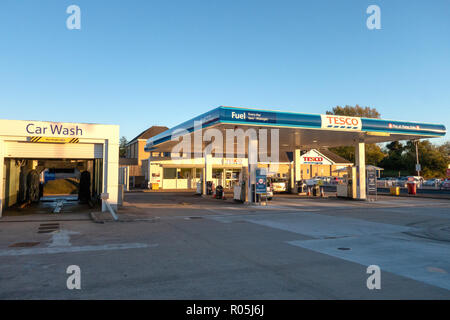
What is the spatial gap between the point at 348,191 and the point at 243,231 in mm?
15374

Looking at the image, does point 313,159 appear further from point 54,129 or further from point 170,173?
point 54,129

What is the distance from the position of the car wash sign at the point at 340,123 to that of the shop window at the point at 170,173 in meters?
23.1

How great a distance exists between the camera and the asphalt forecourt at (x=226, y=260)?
16.4ft

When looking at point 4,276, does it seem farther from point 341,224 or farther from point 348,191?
point 348,191

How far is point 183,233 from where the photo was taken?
10227 mm

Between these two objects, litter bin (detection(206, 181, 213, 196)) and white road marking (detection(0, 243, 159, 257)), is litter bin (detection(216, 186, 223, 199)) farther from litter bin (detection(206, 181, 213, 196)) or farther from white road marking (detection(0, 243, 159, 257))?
white road marking (detection(0, 243, 159, 257))

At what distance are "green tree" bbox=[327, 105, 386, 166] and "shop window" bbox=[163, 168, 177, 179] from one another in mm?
49293

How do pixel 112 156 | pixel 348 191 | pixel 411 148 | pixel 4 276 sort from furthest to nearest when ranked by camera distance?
pixel 411 148, pixel 348 191, pixel 112 156, pixel 4 276

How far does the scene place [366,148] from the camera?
247ft

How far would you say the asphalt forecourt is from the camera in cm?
499

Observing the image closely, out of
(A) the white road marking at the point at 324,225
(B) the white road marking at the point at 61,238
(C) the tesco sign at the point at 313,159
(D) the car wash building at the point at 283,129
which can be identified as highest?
(D) the car wash building at the point at 283,129

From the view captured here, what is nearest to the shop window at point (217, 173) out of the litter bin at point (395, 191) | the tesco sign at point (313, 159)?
the tesco sign at point (313, 159)

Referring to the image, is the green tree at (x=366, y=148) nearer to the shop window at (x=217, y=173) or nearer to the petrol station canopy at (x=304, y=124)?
the shop window at (x=217, y=173)

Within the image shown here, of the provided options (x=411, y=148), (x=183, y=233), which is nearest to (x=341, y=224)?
(x=183, y=233)
